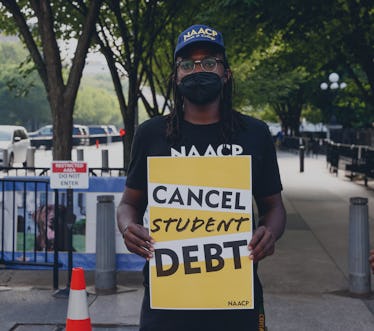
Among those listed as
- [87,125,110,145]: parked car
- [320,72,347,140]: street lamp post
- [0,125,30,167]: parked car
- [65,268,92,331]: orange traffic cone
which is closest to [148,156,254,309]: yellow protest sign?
[65,268,92,331]: orange traffic cone

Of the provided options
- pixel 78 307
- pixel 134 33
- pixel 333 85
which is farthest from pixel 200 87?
pixel 333 85

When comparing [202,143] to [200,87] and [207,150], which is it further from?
[200,87]

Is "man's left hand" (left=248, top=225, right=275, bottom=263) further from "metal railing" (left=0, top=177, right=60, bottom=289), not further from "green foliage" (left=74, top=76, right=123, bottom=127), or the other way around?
"green foliage" (left=74, top=76, right=123, bottom=127)

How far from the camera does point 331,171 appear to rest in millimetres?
27297

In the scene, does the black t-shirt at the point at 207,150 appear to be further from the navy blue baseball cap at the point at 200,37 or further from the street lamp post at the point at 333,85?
the street lamp post at the point at 333,85

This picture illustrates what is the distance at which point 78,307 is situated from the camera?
14.3 ft

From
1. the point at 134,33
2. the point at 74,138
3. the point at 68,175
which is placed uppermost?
the point at 134,33

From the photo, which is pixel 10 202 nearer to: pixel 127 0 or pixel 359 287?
pixel 359 287

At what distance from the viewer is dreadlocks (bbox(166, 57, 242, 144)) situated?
298 cm

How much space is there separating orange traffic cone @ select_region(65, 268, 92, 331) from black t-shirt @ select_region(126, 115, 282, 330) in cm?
143

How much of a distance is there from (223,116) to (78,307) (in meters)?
1.88

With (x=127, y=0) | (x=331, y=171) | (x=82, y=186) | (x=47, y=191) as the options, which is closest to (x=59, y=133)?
(x=47, y=191)

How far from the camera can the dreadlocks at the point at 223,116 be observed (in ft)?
9.79

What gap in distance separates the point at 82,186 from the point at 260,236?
4.39 meters
